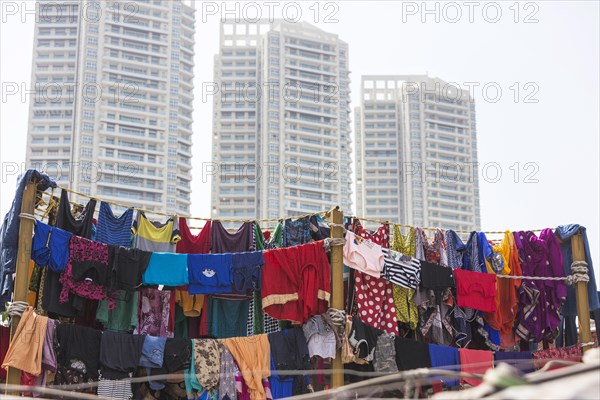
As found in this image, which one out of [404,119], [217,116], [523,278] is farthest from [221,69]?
[523,278]

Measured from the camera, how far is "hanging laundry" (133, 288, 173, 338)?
456 inches

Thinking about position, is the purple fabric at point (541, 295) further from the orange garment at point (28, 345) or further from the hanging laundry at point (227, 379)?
the orange garment at point (28, 345)

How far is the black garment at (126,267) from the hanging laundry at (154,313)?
51 cm

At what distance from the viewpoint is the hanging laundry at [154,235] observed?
1198cm

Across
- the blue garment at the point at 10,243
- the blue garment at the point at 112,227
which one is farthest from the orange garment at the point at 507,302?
the blue garment at the point at 10,243

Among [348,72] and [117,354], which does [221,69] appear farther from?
[117,354]

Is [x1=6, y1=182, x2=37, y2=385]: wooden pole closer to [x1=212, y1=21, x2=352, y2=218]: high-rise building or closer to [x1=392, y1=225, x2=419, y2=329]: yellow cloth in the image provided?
[x1=392, y1=225, x2=419, y2=329]: yellow cloth

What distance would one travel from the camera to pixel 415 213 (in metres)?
70.8

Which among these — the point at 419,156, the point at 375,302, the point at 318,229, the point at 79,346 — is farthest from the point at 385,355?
the point at 419,156

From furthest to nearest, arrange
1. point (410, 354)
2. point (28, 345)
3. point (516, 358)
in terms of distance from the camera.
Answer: point (516, 358) → point (410, 354) → point (28, 345)

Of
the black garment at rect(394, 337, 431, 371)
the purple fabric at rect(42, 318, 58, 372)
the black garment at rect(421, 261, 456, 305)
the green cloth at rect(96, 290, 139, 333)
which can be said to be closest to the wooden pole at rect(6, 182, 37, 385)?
the purple fabric at rect(42, 318, 58, 372)

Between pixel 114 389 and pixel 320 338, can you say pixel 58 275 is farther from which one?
pixel 320 338

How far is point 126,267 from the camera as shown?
1109cm

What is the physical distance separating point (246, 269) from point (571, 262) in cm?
479
